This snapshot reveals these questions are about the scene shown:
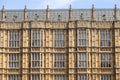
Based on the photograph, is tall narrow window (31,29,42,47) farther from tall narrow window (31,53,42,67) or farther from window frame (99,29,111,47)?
window frame (99,29,111,47)

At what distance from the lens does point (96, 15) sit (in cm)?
8788

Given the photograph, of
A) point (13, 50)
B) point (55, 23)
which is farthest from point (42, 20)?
point (13, 50)

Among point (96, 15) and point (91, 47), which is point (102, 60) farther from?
point (96, 15)

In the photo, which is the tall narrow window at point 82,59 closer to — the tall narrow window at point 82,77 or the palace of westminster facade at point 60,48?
the palace of westminster facade at point 60,48

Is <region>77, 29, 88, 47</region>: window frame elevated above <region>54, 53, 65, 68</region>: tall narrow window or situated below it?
above

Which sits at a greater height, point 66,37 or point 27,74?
point 66,37

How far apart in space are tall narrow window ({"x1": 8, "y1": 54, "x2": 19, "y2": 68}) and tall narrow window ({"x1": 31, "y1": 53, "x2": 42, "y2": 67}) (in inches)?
116

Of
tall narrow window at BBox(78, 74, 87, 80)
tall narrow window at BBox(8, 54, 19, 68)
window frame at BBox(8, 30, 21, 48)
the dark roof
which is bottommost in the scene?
tall narrow window at BBox(78, 74, 87, 80)

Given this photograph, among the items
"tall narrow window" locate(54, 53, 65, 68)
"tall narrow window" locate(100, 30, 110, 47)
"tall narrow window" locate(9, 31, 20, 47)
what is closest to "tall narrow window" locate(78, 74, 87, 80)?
"tall narrow window" locate(54, 53, 65, 68)

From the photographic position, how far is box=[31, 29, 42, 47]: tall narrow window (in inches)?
3334

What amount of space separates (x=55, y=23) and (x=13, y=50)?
9.38 metres

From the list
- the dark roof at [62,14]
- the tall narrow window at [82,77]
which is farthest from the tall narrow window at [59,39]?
the tall narrow window at [82,77]

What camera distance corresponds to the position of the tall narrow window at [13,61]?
8469cm

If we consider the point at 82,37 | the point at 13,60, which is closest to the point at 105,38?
the point at 82,37
